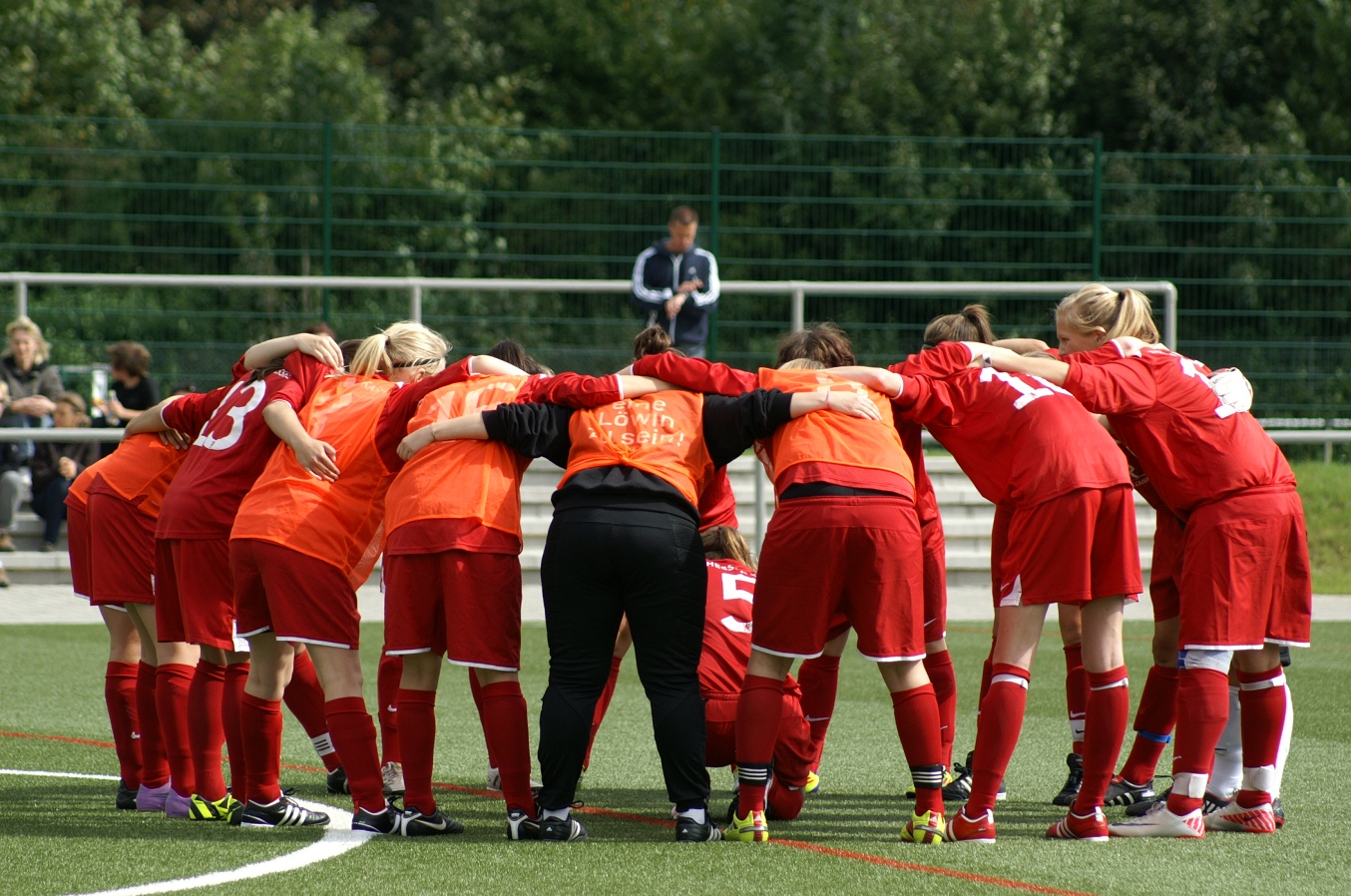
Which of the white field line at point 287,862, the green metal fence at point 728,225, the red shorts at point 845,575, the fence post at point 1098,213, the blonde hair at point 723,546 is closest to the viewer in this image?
the white field line at point 287,862

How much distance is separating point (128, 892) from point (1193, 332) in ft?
37.1

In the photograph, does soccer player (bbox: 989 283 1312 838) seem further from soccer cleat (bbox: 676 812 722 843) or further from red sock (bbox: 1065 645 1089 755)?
soccer cleat (bbox: 676 812 722 843)

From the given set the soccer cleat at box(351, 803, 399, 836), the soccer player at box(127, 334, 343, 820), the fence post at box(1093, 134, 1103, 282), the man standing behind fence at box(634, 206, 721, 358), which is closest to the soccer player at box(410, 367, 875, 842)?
the soccer cleat at box(351, 803, 399, 836)

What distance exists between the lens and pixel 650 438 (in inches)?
196

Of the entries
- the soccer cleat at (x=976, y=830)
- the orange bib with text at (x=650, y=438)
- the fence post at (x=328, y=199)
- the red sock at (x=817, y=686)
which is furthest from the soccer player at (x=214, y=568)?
the fence post at (x=328, y=199)

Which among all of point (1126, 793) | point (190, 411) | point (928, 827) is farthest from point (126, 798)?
point (1126, 793)

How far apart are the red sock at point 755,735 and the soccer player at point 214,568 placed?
1.69 meters

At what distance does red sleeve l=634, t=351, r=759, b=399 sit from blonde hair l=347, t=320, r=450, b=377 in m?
0.85

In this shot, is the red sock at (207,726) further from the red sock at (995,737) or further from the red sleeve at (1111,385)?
the red sleeve at (1111,385)

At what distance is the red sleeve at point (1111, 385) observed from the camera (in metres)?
4.98

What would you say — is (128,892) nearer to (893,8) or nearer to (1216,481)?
(1216,481)

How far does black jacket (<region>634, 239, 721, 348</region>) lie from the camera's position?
12109 mm

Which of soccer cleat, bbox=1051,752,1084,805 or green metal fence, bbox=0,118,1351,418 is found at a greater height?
green metal fence, bbox=0,118,1351,418

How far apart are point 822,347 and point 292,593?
2.00 m
